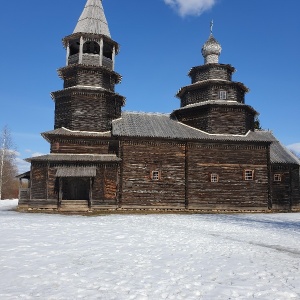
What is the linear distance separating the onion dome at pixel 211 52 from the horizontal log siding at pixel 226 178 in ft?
31.9

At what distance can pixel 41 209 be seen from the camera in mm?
23828

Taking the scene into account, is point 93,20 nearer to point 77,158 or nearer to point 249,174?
point 77,158

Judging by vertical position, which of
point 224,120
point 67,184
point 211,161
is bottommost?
point 67,184

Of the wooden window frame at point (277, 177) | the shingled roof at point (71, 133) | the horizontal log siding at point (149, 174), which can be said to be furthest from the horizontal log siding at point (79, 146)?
the wooden window frame at point (277, 177)

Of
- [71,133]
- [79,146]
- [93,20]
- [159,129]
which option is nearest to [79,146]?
[79,146]

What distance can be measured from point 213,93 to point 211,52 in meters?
4.97

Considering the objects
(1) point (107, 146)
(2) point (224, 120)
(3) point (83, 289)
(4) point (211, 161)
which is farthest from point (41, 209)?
(3) point (83, 289)

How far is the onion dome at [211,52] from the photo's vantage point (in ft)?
102

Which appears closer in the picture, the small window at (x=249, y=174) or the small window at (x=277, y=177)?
the small window at (x=249, y=174)

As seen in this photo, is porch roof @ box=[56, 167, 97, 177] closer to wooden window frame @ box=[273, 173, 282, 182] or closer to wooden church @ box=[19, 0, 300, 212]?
wooden church @ box=[19, 0, 300, 212]

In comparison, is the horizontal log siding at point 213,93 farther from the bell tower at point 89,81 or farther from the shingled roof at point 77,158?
the shingled roof at point 77,158

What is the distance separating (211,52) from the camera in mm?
31031

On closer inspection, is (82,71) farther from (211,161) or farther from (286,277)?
(286,277)

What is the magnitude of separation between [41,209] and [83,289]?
19.4m
